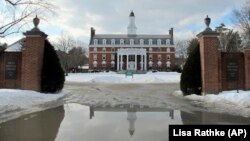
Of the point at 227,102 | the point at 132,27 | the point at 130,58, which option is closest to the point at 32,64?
the point at 227,102

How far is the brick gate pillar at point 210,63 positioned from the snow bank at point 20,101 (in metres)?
8.09

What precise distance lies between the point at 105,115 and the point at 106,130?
271cm

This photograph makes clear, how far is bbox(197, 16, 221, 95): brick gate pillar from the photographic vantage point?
17.0 metres

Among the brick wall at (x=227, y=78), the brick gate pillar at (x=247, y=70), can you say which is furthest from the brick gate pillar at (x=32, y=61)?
the brick gate pillar at (x=247, y=70)

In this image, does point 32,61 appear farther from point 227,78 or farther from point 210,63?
point 227,78

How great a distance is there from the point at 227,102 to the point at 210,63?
10.7ft

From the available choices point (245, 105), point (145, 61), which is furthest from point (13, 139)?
point (145, 61)

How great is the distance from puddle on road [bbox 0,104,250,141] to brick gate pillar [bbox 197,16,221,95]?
18.7 feet

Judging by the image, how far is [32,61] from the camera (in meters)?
17.4

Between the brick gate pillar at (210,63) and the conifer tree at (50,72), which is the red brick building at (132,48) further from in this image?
the brick gate pillar at (210,63)

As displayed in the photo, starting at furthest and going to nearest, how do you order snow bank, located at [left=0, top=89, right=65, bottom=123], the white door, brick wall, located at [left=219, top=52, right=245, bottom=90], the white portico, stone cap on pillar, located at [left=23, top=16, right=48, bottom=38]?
the white portico
the white door
stone cap on pillar, located at [left=23, top=16, right=48, bottom=38]
brick wall, located at [left=219, top=52, right=245, bottom=90]
snow bank, located at [left=0, top=89, right=65, bottom=123]

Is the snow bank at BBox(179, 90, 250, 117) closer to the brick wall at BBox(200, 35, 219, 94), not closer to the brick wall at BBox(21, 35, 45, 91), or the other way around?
the brick wall at BBox(200, 35, 219, 94)

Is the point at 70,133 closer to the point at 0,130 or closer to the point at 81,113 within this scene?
the point at 0,130

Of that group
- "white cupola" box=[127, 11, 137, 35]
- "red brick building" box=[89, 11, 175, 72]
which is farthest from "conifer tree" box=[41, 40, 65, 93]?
"white cupola" box=[127, 11, 137, 35]
